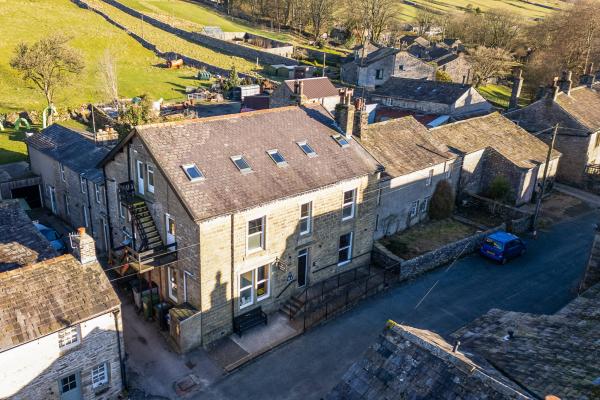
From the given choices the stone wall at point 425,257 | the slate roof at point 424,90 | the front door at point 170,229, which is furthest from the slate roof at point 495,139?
the front door at point 170,229

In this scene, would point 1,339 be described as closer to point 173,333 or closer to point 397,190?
point 173,333

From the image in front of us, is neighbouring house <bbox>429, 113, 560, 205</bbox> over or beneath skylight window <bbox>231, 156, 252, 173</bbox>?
beneath

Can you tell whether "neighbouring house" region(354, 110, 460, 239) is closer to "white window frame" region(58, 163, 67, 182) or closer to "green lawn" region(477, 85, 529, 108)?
"white window frame" region(58, 163, 67, 182)

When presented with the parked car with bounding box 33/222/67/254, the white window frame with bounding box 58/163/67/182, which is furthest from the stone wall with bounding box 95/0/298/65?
the parked car with bounding box 33/222/67/254

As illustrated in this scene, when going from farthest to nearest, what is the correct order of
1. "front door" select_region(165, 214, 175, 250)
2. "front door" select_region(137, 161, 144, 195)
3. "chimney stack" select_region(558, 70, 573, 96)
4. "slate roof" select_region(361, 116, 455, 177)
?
"chimney stack" select_region(558, 70, 573, 96) → "slate roof" select_region(361, 116, 455, 177) → "front door" select_region(137, 161, 144, 195) → "front door" select_region(165, 214, 175, 250)

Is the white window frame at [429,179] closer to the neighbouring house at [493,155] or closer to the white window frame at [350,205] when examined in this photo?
the neighbouring house at [493,155]

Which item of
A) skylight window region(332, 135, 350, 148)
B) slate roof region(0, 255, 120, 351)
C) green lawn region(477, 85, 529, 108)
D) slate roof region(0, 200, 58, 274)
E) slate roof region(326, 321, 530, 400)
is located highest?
skylight window region(332, 135, 350, 148)

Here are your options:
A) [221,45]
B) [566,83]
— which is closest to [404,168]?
[566,83]

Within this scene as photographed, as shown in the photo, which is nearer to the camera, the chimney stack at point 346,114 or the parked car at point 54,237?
the chimney stack at point 346,114
